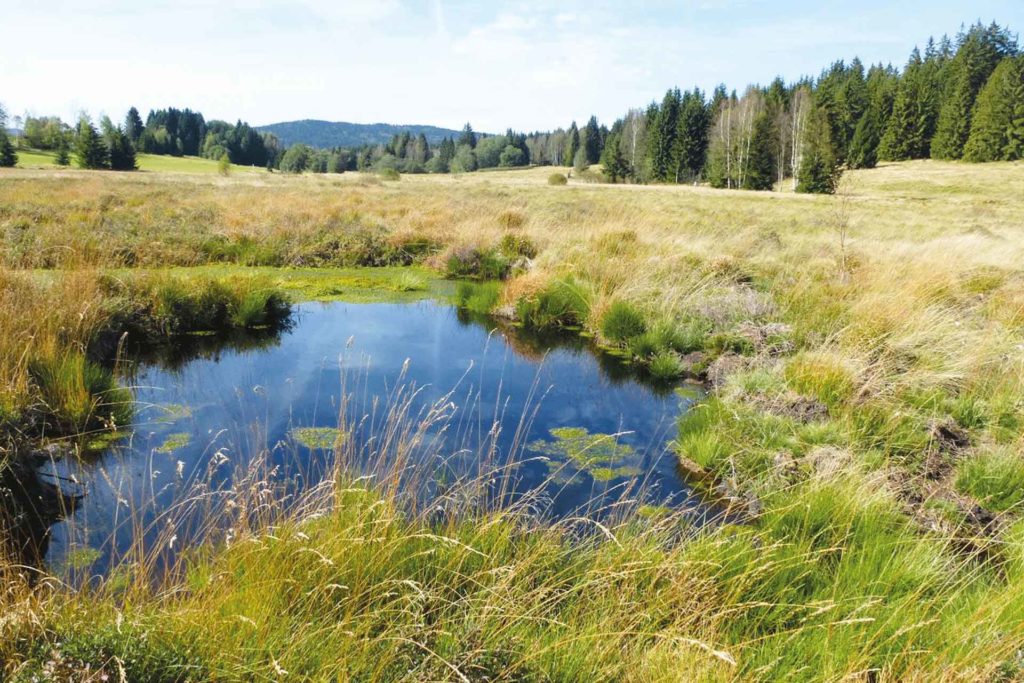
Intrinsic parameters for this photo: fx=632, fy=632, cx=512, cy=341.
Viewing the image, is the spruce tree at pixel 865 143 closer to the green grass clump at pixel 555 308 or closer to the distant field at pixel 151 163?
the green grass clump at pixel 555 308

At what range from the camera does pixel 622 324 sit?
7641mm

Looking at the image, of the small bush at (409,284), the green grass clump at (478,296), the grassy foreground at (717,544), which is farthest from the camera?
the small bush at (409,284)

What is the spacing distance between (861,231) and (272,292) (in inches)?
578

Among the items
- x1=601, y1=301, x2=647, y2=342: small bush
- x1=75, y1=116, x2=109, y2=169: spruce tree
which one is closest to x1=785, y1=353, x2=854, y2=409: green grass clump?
x1=601, y1=301, x2=647, y2=342: small bush

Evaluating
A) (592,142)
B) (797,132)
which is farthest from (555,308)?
(592,142)

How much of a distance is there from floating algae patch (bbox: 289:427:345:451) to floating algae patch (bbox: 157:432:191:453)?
0.71 m

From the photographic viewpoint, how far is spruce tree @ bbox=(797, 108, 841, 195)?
125 ft

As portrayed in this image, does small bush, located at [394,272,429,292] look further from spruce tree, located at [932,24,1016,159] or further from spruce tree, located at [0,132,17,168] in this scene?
spruce tree, located at [932,24,1016,159]

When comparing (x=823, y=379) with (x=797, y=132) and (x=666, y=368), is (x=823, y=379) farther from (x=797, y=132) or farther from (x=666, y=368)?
(x=797, y=132)

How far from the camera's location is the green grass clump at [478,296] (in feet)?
30.3

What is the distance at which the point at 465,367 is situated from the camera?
21.6 feet

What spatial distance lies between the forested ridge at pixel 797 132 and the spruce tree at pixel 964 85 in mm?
99

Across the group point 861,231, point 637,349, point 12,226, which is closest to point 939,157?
point 861,231

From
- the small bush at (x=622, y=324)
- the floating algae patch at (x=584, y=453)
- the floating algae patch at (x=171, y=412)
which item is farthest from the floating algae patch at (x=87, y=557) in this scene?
the small bush at (x=622, y=324)
